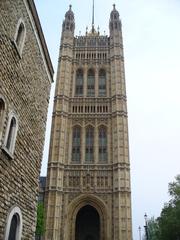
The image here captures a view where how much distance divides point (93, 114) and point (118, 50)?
10232 millimetres

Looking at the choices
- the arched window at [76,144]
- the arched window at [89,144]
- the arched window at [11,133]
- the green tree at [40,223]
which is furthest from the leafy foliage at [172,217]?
the arched window at [11,133]

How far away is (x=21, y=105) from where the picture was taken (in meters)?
8.11

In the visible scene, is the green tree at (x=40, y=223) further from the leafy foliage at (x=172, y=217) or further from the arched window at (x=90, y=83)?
the arched window at (x=90, y=83)

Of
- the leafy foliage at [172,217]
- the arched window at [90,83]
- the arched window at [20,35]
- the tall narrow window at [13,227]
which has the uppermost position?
the arched window at [90,83]

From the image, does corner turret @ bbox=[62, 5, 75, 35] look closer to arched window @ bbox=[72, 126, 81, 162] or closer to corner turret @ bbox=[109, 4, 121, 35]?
corner turret @ bbox=[109, 4, 121, 35]

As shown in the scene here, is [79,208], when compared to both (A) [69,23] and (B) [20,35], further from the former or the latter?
(A) [69,23]

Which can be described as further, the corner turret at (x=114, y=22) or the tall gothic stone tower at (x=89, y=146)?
the corner turret at (x=114, y=22)

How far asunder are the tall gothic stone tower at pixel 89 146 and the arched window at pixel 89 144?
76 mm

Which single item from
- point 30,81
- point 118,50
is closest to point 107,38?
point 118,50

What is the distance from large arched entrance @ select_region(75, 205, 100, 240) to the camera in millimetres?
30203

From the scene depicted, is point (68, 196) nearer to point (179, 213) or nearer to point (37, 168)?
point (179, 213)

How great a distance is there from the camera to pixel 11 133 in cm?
744

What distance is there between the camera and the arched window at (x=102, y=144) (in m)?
31.4

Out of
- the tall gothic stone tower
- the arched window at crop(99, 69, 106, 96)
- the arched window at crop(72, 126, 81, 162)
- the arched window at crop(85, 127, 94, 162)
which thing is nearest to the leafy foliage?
the tall gothic stone tower
